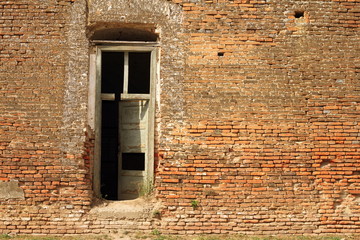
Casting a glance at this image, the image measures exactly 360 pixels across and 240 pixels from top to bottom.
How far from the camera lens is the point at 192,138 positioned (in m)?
5.86

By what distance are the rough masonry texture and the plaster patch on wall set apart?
16 millimetres

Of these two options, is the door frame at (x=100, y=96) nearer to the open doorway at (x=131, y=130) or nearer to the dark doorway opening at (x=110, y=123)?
the open doorway at (x=131, y=130)

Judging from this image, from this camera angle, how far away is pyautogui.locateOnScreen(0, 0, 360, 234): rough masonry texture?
5.69m

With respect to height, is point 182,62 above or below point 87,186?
above

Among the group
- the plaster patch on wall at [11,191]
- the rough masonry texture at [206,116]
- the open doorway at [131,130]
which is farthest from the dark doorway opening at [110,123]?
the plaster patch on wall at [11,191]

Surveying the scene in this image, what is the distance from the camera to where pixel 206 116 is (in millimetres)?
5898

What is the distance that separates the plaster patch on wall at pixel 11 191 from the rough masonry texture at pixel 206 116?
16 millimetres

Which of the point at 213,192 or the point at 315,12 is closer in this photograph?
the point at 213,192

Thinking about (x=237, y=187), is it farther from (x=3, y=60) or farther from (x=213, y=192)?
(x=3, y=60)

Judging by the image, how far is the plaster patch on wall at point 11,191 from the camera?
564cm

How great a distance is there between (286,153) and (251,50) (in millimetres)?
1789

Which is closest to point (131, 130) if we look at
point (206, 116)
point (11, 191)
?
point (206, 116)

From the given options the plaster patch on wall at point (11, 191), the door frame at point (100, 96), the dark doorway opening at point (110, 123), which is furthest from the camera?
the dark doorway opening at point (110, 123)

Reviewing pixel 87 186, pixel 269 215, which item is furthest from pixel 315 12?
pixel 87 186
